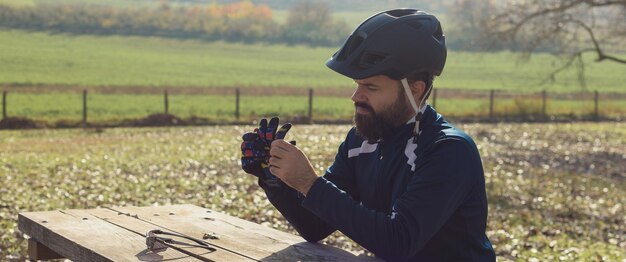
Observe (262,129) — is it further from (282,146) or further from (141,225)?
(141,225)

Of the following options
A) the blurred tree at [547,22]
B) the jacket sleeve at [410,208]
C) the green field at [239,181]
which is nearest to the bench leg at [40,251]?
the jacket sleeve at [410,208]

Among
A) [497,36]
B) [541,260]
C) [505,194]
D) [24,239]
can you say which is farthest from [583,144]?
[24,239]

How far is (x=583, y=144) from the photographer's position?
97.7ft

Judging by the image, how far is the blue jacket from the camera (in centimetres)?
397

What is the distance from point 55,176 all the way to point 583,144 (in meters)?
16.8

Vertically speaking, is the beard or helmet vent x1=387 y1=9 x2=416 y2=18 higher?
helmet vent x1=387 y1=9 x2=416 y2=18

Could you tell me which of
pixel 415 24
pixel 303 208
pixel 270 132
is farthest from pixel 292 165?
pixel 415 24

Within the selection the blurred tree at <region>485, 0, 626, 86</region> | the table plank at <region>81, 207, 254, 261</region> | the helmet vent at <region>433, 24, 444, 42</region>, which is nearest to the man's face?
Answer: the helmet vent at <region>433, 24, 444, 42</region>

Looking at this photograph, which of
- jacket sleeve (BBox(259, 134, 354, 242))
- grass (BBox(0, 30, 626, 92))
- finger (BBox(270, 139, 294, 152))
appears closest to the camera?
finger (BBox(270, 139, 294, 152))

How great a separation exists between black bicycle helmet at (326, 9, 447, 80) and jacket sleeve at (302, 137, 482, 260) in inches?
Result: 15.8

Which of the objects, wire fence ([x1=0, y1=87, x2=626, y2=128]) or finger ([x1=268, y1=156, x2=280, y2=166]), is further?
wire fence ([x1=0, y1=87, x2=626, y2=128])

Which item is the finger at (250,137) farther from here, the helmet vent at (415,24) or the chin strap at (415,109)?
the helmet vent at (415,24)

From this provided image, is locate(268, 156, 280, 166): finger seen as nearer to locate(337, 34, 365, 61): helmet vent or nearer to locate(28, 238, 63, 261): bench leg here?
locate(337, 34, 365, 61): helmet vent

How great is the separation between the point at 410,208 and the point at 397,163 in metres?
0.33
